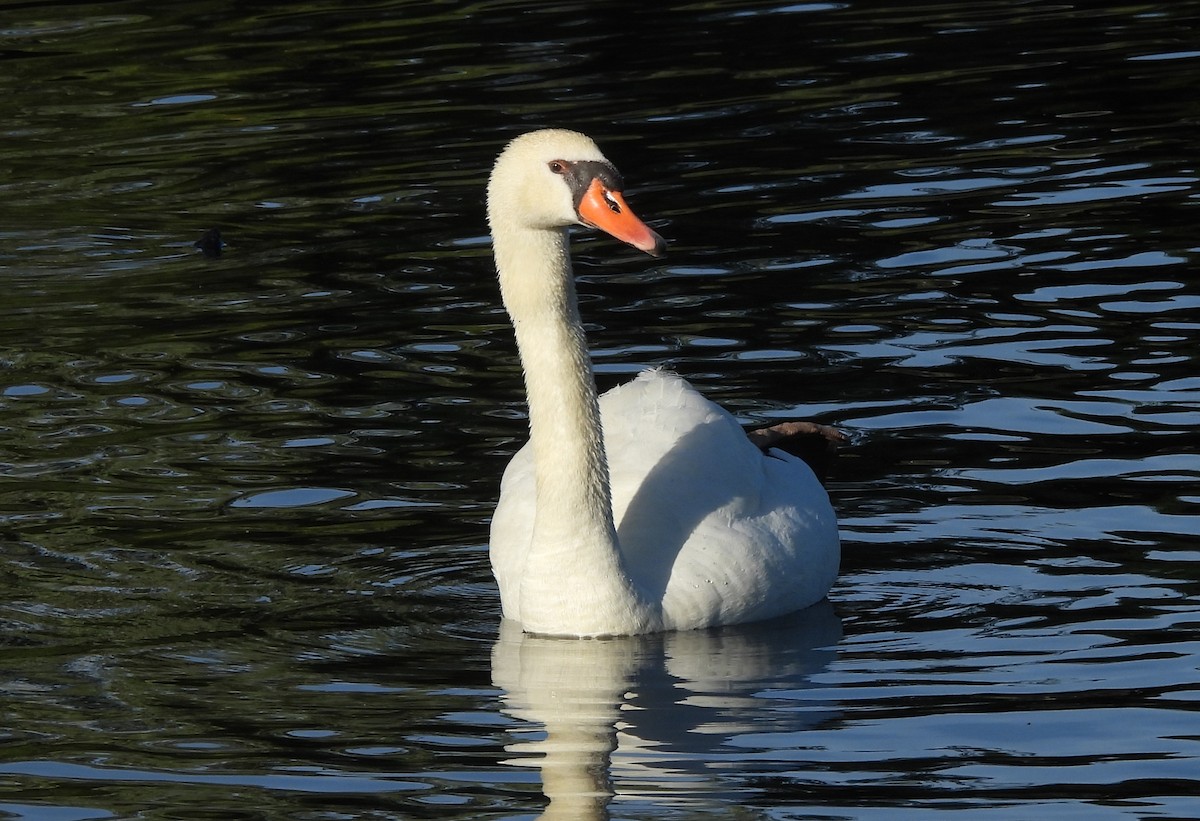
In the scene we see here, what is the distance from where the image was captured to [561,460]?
8.52 meters

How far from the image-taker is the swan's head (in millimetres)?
7996

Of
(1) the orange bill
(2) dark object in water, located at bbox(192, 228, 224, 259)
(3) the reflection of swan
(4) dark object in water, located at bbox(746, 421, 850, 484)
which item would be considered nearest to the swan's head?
(1) the orange bill

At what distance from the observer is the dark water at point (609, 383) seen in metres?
7.23

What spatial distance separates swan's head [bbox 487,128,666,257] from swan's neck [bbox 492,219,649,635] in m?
0.09

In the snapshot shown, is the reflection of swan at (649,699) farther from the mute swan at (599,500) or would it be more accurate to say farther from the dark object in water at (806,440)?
the dark object in water at (806,440)

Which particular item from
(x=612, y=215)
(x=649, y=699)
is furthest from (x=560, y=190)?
(x=649, y=699)

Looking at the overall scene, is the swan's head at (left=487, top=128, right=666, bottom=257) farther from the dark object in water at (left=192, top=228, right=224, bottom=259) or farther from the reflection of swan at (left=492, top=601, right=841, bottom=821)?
the dark object in water at (left=192, top=228, right=224, bottom=259)

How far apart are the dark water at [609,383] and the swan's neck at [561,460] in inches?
6.3

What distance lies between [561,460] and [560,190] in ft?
3.41

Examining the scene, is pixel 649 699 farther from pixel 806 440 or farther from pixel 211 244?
pixel 211 244

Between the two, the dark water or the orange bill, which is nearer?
the dark water

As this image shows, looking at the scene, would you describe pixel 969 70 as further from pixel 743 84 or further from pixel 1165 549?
pixel 1165 549

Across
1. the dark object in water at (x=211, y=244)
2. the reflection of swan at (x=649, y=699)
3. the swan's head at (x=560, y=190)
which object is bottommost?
the reflection of swan at (x=649, y=699)

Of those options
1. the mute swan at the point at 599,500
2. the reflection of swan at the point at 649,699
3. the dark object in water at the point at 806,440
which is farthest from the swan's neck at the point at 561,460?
the dark object in water at the point at 806,440
